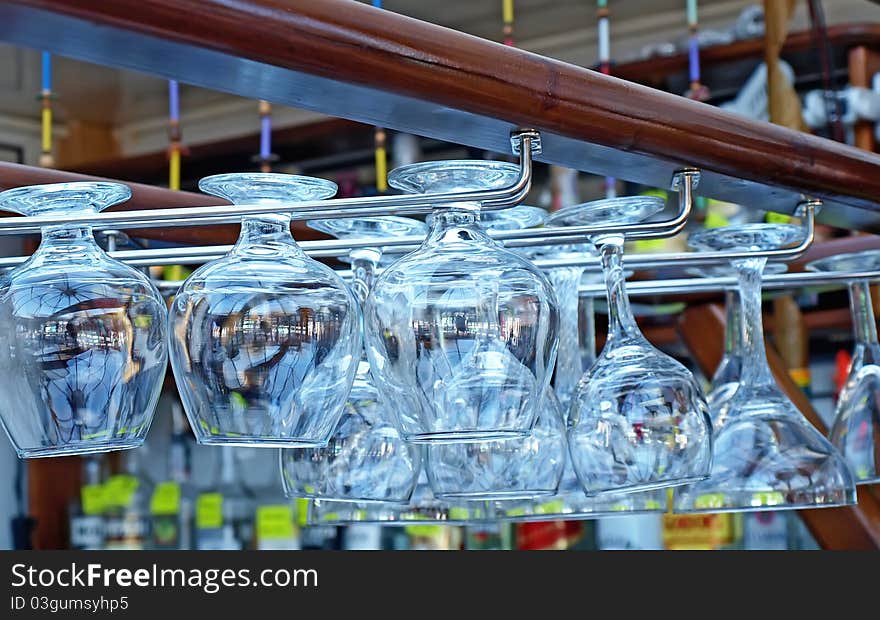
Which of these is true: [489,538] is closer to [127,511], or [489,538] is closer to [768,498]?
[127,511]

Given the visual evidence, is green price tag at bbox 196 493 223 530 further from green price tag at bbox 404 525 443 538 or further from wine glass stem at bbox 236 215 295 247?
wine glass stem at bbox 236 215 295 247

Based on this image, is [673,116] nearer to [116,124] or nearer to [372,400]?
[372,400]

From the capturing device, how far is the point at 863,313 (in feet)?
2.67

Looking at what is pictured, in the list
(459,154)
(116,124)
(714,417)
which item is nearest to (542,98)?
(714,417)

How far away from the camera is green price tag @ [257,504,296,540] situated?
95.7 inches

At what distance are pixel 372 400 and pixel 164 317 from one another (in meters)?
0.18

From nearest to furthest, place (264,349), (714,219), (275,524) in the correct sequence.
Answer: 1. (264,349)
2. (714,219)
3. (275,524)

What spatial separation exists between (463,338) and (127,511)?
2.26 meters

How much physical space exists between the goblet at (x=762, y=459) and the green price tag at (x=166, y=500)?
1.94 meters

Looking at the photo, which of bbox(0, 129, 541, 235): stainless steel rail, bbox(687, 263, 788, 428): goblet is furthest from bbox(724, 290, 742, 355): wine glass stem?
bbox(0, 129, 541, 235): stainless steel rail

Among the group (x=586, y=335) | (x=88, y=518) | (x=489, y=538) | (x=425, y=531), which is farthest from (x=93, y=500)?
(x=586, y=335)

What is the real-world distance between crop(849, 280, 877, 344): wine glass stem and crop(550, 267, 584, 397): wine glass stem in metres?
0.20

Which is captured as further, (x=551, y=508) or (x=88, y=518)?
(x=88, y=518)

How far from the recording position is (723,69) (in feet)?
6.97
